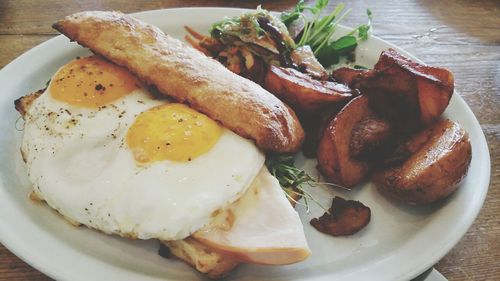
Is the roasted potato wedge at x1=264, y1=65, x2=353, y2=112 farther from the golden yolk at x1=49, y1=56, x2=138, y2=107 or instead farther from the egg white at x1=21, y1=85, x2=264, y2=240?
the golden yolk at x1=49, y1=56, x2=138, y2=107

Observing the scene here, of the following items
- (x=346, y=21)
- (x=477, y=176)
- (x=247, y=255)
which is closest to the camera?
(x=247, y=255)

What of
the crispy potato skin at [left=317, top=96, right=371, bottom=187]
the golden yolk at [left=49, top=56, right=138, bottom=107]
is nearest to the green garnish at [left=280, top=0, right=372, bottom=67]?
the crispy potato skin at [left=317, top=96, right=371, bottom=187]

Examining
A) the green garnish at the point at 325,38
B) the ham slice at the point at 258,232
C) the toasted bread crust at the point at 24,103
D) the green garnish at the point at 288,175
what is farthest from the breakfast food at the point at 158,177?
the green garnish at the point at 325,38

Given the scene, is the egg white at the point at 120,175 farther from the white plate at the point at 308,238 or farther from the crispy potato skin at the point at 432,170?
the crispy potato skin at the point at 432,170

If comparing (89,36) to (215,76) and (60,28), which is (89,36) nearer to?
(60,28)

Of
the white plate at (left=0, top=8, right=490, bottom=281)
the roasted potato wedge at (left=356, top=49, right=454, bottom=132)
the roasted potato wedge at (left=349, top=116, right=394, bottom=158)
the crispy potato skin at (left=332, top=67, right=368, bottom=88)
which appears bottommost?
the white plate at (left=0, top=8, right=490, bottom=281)

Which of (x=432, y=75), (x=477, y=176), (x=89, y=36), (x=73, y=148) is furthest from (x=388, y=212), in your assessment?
(x=89, y=36)

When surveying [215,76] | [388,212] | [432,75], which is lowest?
[388,212]
